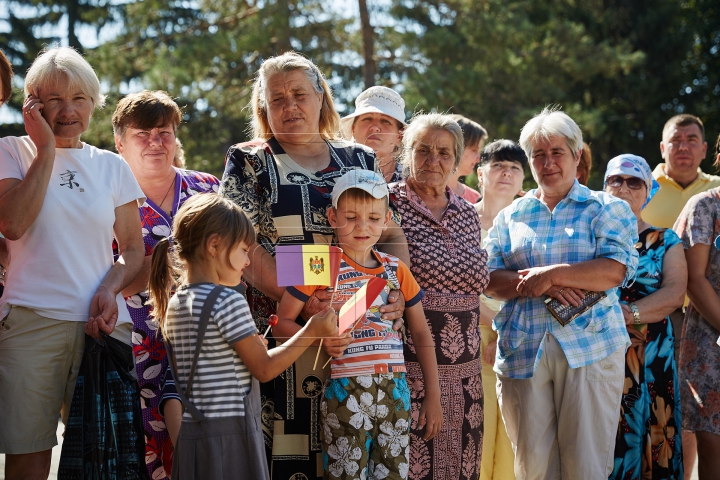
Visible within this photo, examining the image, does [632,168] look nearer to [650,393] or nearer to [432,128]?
[650,393]

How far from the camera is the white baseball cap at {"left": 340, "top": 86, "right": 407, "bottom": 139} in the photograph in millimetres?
4312

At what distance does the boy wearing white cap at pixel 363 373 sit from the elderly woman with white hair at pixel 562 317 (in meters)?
0.92

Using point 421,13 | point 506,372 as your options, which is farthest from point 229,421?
point 421,13

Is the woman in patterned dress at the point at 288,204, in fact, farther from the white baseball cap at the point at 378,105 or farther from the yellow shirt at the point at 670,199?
the yellow shirt at the point at 670,199

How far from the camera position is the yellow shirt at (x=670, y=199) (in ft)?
18.1

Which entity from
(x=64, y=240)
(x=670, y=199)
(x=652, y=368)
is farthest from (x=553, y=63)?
(x=64, y=240)

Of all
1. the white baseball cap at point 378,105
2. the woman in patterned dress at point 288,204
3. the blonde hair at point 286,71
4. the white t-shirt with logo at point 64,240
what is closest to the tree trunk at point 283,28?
the white baseball cap at point 378,105

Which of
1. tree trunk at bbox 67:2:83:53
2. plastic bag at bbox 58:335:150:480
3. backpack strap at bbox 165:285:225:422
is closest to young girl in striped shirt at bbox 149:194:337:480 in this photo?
backpack strap at bbox 165:285:225:422

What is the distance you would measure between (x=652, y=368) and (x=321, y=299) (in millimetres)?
2187

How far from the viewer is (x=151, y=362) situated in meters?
3.38

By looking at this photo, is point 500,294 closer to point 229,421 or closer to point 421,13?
point 229,421

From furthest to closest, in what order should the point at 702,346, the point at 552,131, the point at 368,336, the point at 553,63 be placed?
the point at 553,63
the point at 702,346
the point at 552,131
the point at 368,336

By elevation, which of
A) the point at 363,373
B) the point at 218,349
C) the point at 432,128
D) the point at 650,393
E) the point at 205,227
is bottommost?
the point at 650,393

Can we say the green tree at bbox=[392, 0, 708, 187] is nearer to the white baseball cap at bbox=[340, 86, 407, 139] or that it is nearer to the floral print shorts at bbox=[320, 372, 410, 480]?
the white baseball cap at bbox=[340, 86, 407, 139]
